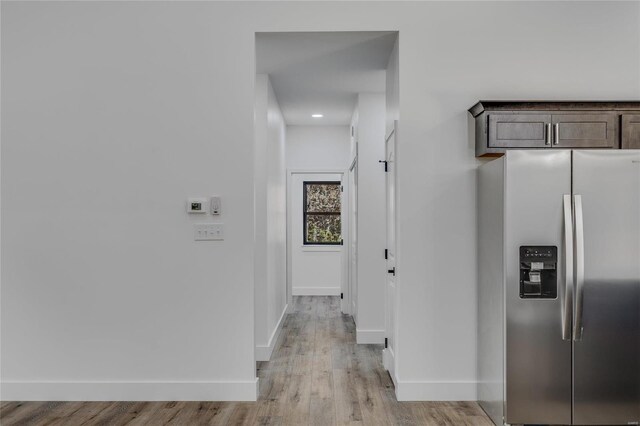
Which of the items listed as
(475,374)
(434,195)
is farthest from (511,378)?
(434,195)

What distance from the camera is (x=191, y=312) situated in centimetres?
336

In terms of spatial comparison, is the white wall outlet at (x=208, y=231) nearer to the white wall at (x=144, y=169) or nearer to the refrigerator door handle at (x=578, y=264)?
the white wall at (x=144, y=169)

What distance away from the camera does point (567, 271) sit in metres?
2.73

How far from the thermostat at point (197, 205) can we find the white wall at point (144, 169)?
7 cm

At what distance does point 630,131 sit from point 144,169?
10.5ft

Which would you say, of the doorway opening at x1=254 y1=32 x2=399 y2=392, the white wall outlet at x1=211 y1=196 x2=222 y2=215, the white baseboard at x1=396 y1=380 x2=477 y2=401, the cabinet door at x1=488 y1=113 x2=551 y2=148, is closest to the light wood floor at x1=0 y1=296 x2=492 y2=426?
the white baseboard at x1=396 y1=380 x2=477 y2=401

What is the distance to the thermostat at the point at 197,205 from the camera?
131 inches

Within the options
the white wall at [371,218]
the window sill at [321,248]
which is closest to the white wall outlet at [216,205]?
the white wall at [371,218]

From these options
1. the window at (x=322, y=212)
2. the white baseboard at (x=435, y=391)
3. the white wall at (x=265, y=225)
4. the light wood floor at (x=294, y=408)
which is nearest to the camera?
the light wood floor at (x=294, y=408)

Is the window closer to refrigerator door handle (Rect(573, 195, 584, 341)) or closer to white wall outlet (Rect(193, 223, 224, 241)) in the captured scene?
white wall outlet (Rect(193, 223, 224, 241))

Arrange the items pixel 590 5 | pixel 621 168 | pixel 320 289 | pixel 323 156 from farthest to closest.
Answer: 1. pixel 320 289
2. pixel 323 156
3. pixel 590 5
4. pixel 621 168

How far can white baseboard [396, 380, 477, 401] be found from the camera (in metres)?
3.30

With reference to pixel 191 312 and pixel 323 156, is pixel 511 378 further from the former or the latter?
pixel 323 156

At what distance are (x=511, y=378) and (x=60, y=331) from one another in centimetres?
294
